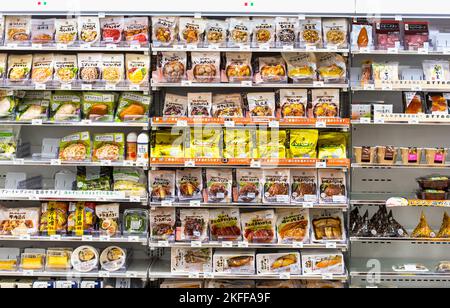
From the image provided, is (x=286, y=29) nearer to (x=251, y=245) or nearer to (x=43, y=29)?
(x=251, y=245)

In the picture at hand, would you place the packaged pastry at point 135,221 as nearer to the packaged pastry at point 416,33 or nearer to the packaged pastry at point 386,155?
the packaged pastry at point 386,155

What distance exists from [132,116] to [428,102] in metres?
2.11

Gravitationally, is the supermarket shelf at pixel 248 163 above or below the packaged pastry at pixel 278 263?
above

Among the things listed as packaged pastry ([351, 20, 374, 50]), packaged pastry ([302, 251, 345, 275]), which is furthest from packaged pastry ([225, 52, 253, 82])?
packaged pastry ([302, 251, 345, 275])

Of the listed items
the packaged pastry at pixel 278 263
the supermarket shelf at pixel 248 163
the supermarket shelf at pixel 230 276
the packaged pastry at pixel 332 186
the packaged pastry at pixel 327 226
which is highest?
the supermarket shelf at pixel 248 163

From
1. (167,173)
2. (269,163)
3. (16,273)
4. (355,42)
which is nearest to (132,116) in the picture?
(167,173)

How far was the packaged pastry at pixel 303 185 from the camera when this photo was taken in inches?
144

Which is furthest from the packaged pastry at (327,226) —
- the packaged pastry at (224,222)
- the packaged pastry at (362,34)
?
the packaged pastry at (362,34)

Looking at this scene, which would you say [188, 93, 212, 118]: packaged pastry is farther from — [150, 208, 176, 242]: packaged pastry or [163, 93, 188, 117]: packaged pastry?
[150, 208, 176, 242]: packaged pastry

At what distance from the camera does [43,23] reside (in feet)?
11.9

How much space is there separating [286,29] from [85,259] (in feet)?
7.20

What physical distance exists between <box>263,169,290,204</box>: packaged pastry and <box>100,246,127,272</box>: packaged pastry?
1.12 metres

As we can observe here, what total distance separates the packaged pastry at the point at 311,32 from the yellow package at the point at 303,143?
0.62 meters
